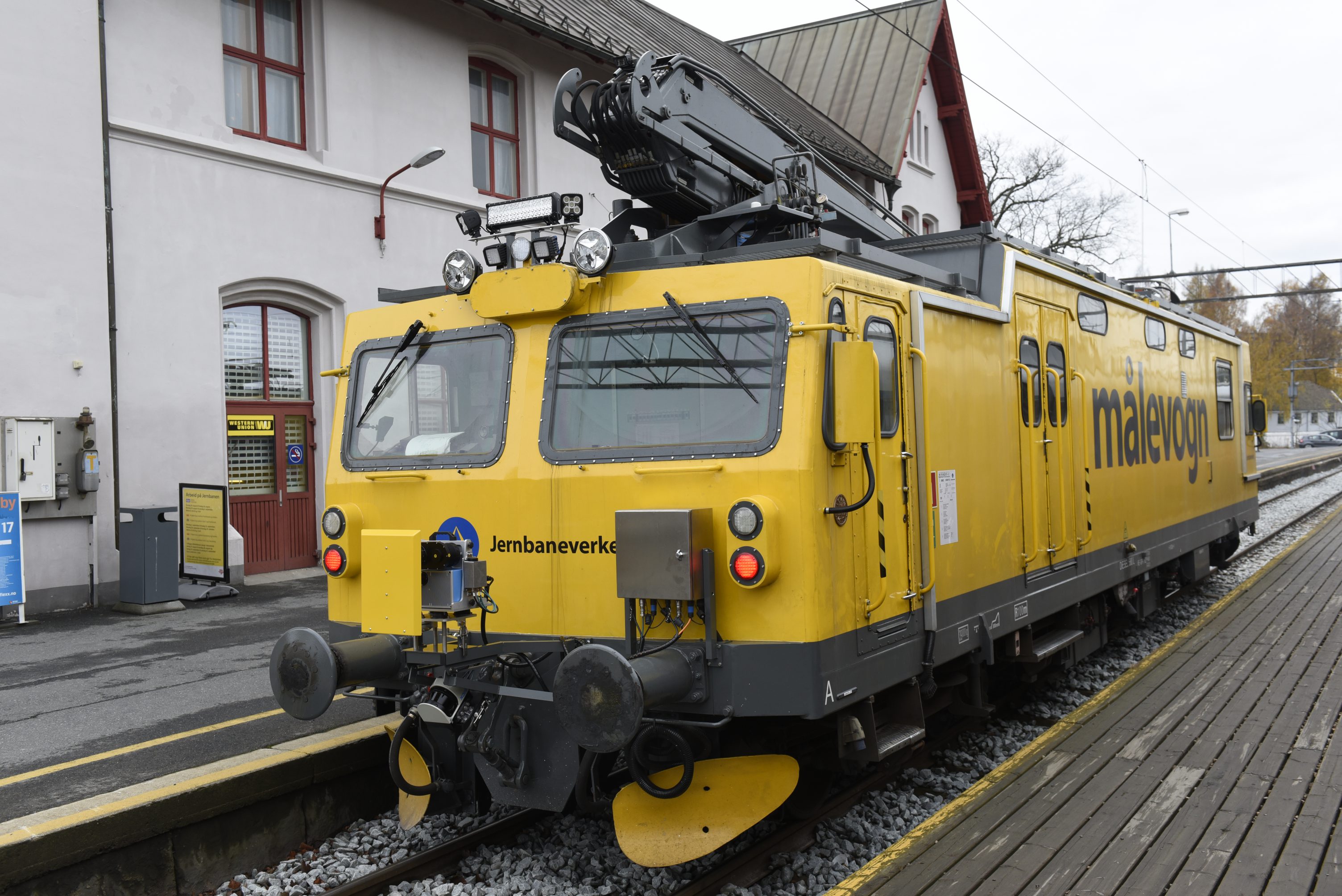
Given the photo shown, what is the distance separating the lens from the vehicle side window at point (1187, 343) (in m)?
10.4

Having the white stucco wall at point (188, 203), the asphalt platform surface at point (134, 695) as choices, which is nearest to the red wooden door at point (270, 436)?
the white stucco wall at point (188, 203)

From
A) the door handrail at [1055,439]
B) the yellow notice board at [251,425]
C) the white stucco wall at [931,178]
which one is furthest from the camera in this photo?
the white stucco wall at [931,178]

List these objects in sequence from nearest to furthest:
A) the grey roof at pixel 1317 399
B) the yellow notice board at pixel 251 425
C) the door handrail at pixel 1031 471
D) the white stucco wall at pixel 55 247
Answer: the door handrail at pixel 1031 471
the white stucco wall at pixel 55 247
the yellow notice board at pixel 251 425
the grey roof at pixel 1317 399

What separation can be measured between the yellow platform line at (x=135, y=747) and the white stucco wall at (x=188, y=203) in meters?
5.58

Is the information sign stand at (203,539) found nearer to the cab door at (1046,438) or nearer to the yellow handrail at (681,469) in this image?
the yellow handrail at (681,469)

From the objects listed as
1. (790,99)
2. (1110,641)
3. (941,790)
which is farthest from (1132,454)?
(790,99)

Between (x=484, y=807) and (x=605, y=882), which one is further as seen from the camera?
(x=484, y=807)

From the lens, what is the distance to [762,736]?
474 centimetres

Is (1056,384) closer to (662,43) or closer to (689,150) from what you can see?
(689,150)

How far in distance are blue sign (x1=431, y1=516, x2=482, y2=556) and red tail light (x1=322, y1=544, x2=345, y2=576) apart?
62cm

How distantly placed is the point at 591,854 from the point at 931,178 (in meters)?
27.0

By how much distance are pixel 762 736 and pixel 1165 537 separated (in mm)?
5999

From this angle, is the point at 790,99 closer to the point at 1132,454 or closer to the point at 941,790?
the point at 1132,454

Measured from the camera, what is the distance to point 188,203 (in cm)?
1204
